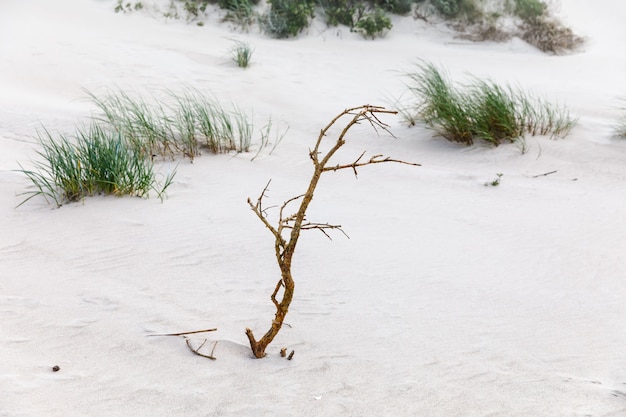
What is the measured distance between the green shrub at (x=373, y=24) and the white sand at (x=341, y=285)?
14.4 ft

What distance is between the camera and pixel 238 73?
8.56m

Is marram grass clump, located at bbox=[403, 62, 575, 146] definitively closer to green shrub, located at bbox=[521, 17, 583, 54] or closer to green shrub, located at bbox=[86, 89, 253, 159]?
green shrub, located at bbox=[86, 89, 253, 159]

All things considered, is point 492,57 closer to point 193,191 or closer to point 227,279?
point 193,191

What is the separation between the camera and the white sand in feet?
Answer: 7.46

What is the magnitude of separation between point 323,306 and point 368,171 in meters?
2.62

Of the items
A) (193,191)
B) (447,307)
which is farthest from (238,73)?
(447,307)

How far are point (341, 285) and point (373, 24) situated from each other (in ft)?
27.9

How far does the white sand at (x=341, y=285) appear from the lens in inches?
89.5

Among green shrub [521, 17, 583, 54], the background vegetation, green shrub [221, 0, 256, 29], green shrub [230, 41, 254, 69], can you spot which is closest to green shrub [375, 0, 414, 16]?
the background vegetation

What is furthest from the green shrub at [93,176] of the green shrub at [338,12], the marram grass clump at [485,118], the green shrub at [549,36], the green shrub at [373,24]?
the green shrub at [549,36]

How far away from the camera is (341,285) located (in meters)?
3.23

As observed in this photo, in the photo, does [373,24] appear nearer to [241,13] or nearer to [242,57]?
[241,13]

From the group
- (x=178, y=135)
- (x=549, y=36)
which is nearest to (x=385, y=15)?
(x=549, y=36)

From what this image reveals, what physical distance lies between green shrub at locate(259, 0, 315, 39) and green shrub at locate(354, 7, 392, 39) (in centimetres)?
90
